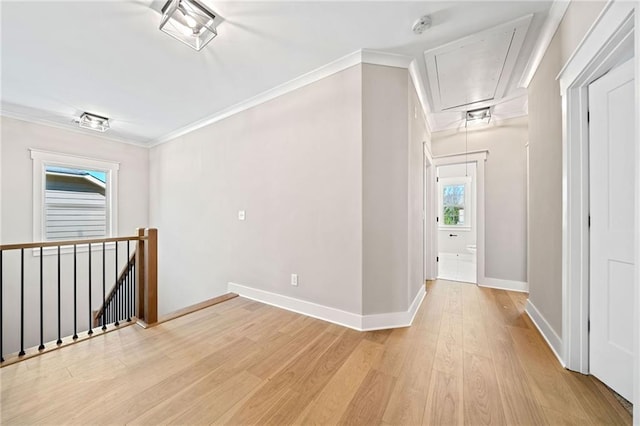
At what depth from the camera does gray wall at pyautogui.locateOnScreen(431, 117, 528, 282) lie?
10.8 feet

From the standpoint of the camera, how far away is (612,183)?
137 centimetres

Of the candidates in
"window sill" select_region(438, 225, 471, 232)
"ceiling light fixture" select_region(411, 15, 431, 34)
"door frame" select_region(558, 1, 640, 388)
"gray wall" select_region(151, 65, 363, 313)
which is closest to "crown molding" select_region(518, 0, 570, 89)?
"door frame" select_region(558, 1, 640, 388)

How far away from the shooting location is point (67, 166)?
12.7ft

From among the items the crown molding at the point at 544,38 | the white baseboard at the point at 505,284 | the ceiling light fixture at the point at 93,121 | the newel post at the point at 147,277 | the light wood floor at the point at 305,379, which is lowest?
the light wood floor at the point at 305,379

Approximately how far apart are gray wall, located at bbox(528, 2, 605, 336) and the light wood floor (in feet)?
1.39

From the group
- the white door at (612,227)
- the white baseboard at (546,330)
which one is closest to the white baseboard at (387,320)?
the white baseboard at (546,330)

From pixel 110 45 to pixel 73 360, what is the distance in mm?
2590

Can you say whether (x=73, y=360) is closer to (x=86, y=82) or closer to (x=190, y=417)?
(x=190, y=417)

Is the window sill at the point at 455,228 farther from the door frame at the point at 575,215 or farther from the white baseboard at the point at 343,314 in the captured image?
the door frame at the point at 575,215

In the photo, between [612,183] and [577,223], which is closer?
[612,183]

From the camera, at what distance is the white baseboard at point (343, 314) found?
2189 mm

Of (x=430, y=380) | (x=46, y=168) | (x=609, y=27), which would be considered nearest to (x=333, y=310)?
(x=430, y=380)

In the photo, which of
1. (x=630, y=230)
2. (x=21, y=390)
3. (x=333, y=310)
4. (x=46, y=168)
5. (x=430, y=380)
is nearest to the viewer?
(x=630, y=230)

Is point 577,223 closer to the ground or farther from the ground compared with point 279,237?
farther from the ground
